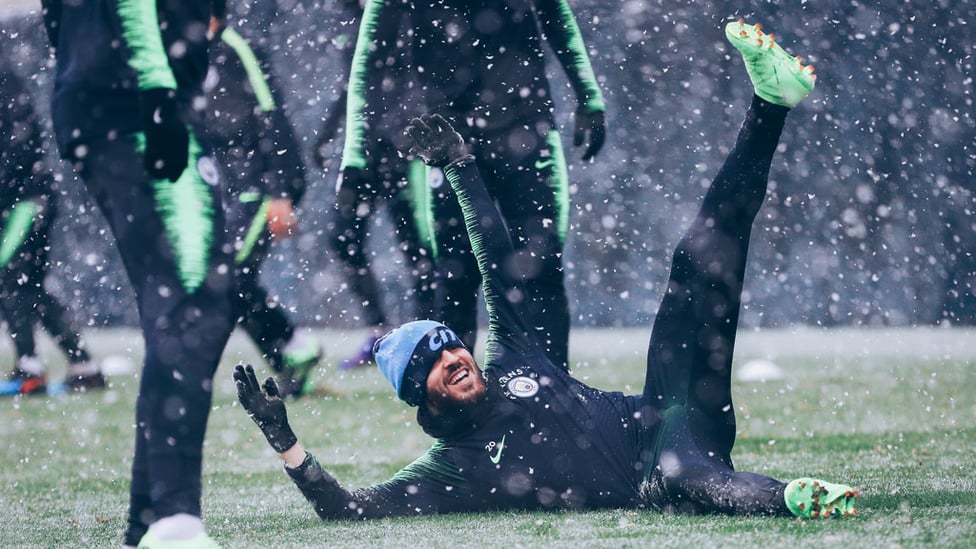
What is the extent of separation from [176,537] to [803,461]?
2097mm

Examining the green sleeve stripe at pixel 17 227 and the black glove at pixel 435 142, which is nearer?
the black glove at pixel 435 142

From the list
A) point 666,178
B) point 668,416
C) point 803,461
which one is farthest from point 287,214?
point 666,178

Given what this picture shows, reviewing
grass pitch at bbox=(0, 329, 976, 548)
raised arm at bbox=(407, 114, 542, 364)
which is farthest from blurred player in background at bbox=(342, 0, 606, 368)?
grass pitch at bbox=(0, 329, 976, 548)

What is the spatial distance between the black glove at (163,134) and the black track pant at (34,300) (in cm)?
423

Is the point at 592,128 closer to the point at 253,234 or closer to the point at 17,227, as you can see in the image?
the point at 253,234

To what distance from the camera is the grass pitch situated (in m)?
2.35

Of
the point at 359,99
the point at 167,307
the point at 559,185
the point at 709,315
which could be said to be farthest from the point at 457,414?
the point at 359,99

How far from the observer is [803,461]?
11.6 feet

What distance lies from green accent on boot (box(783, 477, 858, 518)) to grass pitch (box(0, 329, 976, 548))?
32 mm

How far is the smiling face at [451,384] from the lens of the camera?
104 inches

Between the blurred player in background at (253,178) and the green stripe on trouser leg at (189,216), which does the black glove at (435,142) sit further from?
the blurred player in background at (253,178)

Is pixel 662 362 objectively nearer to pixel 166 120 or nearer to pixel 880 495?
pixel 880 495

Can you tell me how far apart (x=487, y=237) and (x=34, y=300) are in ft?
13.5

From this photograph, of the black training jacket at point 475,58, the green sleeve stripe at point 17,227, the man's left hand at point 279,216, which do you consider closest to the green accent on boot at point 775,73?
the black training jacket at point 475,58
